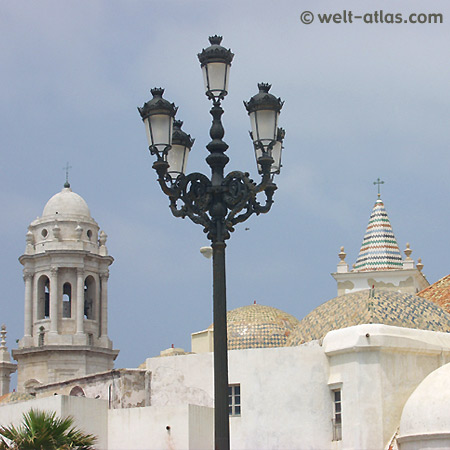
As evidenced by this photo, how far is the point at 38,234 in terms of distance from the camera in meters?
61.7

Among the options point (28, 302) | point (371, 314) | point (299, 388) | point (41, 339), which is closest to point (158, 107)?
point (299, 388)

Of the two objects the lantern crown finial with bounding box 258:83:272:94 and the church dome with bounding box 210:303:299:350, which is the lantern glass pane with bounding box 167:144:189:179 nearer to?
the lantern crown finial with bounding box 258:83:272:94

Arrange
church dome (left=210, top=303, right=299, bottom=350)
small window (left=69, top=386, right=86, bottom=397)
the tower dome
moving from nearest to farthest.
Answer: the tower dome, church dome (left=210, top=303, right=299, bottom=350), small window (left=69, top=386, right=86, bottom=397)

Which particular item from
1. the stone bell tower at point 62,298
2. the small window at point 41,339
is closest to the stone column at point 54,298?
the stone bell tower at point 62,298

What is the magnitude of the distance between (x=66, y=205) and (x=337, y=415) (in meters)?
37.2

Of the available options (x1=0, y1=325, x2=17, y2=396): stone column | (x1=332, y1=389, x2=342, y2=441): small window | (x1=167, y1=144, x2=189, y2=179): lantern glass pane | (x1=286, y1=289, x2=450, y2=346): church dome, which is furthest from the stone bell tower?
(x1=167, y1=144, x2=189, y2=179): lantern glass pane

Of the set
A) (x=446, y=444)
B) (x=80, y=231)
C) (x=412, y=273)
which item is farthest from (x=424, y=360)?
(x=80, y=231)

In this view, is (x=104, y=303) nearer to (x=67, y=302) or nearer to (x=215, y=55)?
(x=67, y=302)

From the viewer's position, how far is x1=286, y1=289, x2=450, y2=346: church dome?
2872cm

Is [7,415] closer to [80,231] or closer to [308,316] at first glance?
[308,316]

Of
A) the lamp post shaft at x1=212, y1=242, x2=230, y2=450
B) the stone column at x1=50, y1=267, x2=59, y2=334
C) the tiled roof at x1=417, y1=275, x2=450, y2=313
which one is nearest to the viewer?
the lamp post shaft at x1=212, y1=242, x2=230, y2=450

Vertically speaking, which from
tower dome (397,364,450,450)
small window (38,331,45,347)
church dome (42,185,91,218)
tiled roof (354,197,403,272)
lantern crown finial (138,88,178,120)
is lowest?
tower dome (397,364,450,450)

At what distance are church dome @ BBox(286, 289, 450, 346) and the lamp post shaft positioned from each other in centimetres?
1474

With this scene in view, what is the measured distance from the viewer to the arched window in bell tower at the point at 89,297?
61312 millimetres
